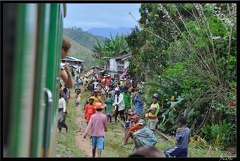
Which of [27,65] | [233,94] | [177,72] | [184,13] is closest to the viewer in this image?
[27,65]

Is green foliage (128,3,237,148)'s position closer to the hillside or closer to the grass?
the grass

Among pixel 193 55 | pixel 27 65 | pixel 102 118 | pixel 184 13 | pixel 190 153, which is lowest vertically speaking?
pixel 190 153

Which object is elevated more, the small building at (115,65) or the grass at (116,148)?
the small building at (115,65)

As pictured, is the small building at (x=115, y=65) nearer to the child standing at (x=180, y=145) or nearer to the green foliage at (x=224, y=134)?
the green foliage at (x=224, y=134)

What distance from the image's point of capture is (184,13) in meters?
19.8

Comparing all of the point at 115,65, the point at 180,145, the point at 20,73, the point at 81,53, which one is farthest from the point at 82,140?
the point at 81,53

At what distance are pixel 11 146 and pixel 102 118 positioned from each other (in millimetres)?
6951

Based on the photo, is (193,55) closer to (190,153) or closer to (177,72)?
(177,72)

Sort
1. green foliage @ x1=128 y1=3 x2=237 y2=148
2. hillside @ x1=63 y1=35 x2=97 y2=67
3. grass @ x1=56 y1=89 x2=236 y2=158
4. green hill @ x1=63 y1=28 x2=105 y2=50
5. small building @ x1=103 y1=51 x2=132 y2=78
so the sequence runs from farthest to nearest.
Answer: green hill @ x1=63 y1=28 x2=105 y2=50
hillside @ x1=63 y1=35 x2=97 y2=67
small building @ x1=103 y1=51 x2=132 y2=78
green foliage @ x1=128 y1=3 x2=237 y2=148
grass @ x1=56 y1=89 x2=236 y2=158

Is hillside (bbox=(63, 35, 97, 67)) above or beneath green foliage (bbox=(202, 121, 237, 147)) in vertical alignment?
above

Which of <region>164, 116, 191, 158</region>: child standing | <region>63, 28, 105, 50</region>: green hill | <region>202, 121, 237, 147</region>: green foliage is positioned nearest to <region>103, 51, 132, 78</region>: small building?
<region>202, 121, 237, 147</region>: green foliage

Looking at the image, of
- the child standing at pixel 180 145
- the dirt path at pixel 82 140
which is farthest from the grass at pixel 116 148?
the child standing at pixel 180 145

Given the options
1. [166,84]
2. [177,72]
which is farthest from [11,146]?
[166,84]

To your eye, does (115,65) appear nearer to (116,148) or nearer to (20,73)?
(116,148)
